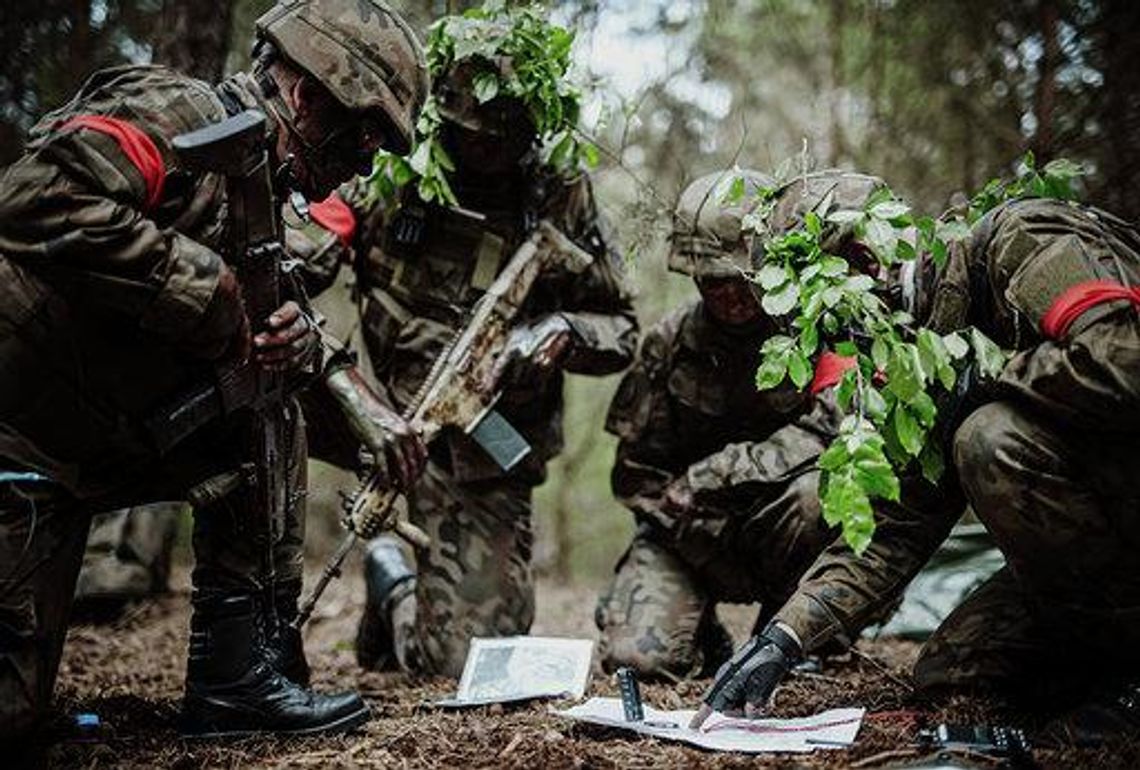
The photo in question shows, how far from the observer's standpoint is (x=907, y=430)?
8.95 ft

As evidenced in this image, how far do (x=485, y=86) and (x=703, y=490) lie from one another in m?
2.02

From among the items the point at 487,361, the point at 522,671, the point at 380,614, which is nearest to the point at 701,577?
the point at 522,671

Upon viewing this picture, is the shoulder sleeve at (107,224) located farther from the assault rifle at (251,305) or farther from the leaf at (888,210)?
the leaf at (888,210)

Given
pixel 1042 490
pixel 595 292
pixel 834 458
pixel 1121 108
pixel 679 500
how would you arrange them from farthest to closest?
pixel 1121 108, pixel 595 292, pixel 679 500, pixel 1042 490, pixel 834 458

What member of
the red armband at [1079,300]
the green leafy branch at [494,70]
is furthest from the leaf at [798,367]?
the green leafy branch at [494,70]

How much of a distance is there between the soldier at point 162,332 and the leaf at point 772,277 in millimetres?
1287

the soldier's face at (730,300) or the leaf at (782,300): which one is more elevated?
the soldier's face at (730,300)

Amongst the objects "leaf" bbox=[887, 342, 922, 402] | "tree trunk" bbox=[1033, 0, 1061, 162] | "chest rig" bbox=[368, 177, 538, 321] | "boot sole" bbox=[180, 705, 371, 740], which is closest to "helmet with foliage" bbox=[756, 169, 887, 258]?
"leaf" bbox=[887, 342, 922, 402]

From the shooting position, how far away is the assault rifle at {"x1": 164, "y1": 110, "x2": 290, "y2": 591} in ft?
8.55

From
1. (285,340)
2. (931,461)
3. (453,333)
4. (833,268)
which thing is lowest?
(931,461)

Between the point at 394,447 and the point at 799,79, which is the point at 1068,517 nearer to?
the point at 394,447

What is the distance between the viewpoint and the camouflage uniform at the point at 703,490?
443 centimetres

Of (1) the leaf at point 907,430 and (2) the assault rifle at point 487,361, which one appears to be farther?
→ (2) the assault rifle at point 487,361

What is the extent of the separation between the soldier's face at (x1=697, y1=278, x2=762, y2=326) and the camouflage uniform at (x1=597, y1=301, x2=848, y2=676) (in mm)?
130
